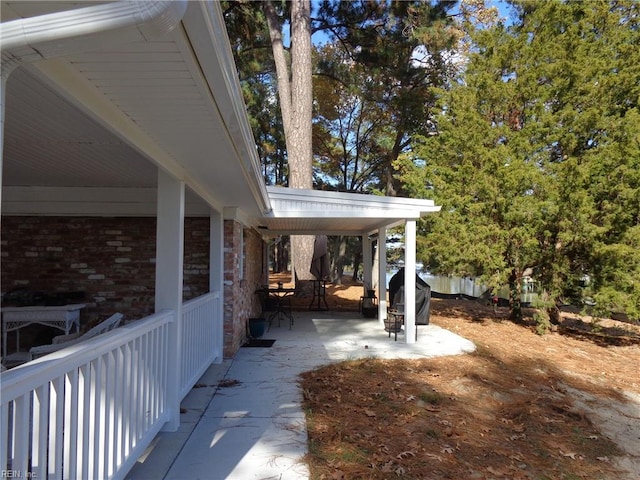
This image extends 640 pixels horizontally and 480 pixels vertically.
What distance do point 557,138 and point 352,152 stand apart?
14.0 metres

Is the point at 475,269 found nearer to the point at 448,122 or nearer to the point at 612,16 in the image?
the point at 448,122

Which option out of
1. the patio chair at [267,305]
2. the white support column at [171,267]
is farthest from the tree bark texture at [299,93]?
the white support column at [171,267]

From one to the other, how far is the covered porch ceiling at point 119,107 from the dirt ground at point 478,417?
8.24 ft

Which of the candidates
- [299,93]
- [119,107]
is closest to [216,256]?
[119,107]

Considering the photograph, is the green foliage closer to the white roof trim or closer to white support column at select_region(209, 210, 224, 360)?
the white roof trim

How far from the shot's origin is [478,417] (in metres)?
4.41

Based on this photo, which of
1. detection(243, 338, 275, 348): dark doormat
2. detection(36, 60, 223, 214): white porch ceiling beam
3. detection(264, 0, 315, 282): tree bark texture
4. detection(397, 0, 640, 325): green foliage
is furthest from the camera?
detection(264, 0, 315, 282): tree bark texture

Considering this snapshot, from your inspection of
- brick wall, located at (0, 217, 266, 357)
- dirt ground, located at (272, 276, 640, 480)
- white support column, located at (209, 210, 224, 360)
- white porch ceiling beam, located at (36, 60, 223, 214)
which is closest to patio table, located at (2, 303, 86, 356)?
brick wall, located at (0, 217, 266, 357)

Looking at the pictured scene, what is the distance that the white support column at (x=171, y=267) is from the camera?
3719 mm

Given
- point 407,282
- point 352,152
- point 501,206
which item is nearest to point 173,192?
point 407,282

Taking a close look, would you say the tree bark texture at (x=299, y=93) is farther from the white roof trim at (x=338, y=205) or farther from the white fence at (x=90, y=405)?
the white fence at (x=90, y=405)

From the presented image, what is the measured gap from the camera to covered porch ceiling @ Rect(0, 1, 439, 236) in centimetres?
139

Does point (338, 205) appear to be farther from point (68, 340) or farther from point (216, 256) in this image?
point (68, 340)

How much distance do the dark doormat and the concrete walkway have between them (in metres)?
0.15
